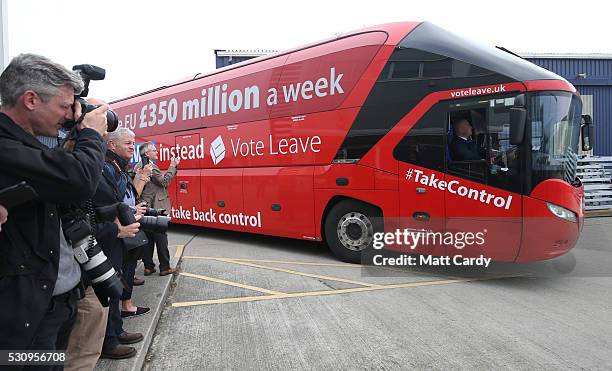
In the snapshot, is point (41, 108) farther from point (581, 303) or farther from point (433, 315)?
point (581, 303)

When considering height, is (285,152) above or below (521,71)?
below

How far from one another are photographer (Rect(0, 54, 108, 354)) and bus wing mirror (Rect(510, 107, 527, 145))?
479 centimetres

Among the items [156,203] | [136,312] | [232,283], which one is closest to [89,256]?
[136,312]

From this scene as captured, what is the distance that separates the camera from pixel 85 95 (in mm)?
2117

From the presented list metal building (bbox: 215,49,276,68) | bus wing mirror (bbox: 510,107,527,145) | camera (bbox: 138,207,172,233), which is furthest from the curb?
metal building (bbox: 215,49,276,68)

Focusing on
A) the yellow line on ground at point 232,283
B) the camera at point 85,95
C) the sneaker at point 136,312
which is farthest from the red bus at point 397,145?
the camera at point 85,95

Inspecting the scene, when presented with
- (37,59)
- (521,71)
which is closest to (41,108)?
(37,59)

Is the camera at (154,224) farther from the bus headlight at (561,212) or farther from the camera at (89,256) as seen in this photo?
the bus headlight at (561,212)

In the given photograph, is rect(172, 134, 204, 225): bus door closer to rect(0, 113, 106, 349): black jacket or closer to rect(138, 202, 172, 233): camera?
rect(138, 202, 172, 233): camera

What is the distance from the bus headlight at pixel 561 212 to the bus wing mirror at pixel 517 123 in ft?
2.85

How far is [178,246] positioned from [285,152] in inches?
114

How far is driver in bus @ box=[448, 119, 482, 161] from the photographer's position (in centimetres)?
562

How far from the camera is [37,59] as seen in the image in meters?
1.66

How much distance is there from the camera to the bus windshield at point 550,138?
5.28 meters
